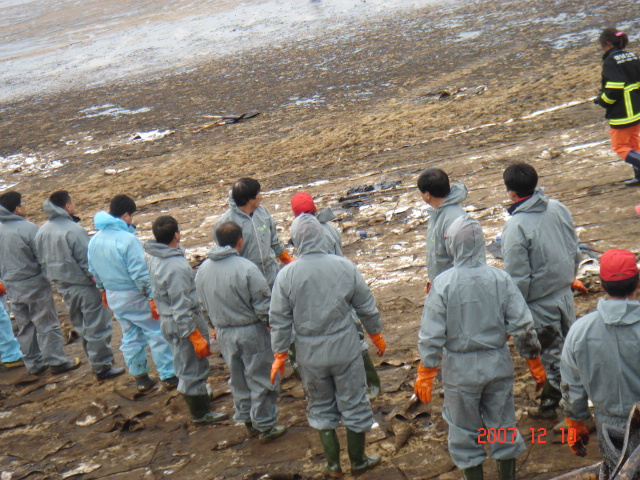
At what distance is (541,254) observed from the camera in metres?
4.98

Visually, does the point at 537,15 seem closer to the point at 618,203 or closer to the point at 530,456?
the point at 618,203

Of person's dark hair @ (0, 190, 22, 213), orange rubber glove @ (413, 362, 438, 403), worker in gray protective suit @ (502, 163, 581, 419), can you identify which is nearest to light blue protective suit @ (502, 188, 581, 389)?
worker in gray protective suit @ (502, 163, 581, 419)

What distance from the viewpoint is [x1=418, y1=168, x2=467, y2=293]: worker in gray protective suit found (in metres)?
5.52

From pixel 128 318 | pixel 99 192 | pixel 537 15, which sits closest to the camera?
pixel 128 318

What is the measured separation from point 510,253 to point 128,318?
4.04 metres

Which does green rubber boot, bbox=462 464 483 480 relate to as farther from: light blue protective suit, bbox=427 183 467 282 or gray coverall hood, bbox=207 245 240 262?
gray coverall hood, bbox=207 245 240 262

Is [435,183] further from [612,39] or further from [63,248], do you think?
[612,39]

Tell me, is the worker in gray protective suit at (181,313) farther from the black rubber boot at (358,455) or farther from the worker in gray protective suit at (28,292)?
the worker in gray protective suit at (28,292)

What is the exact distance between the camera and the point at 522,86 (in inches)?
563

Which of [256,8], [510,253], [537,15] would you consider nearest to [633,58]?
[510,253]

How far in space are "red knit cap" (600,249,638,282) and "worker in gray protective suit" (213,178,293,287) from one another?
3466 mm

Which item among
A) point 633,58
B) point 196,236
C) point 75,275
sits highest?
point 633,58

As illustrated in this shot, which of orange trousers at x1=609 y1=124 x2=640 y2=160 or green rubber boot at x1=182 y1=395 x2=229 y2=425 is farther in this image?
orange trousers at x1=609 y1=124 x2=640 y2=160

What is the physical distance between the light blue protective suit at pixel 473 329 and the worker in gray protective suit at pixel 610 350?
0.51m
